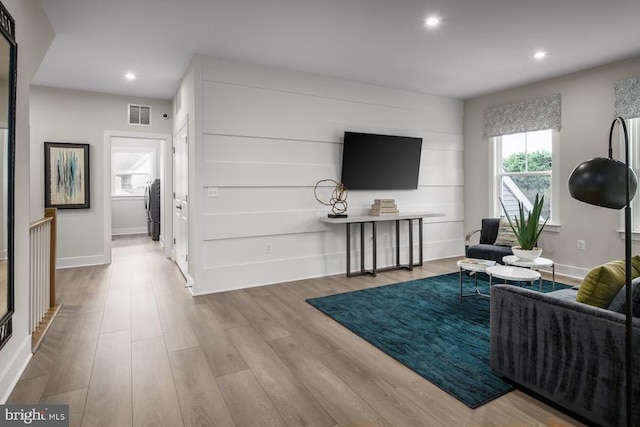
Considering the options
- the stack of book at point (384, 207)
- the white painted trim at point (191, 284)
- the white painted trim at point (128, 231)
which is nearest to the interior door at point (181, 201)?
the white painted trim at point (191, 284)

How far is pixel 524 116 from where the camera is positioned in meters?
5.00

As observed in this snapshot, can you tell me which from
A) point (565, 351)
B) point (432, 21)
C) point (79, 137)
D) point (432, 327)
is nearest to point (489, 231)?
point (432, 327)

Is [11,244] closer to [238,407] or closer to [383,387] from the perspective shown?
[238,407]

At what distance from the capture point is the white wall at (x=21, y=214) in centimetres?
214

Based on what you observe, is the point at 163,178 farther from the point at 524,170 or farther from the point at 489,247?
the point at 524,170

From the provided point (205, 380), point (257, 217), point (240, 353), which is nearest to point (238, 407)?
point (205, 380)

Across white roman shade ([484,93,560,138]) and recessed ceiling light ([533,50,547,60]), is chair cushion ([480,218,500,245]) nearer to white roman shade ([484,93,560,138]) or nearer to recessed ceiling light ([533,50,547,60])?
white roman shade ([484,93,560,138])

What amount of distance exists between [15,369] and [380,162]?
13.8ft

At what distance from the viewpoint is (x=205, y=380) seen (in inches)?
85.8

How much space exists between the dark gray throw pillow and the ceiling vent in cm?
588

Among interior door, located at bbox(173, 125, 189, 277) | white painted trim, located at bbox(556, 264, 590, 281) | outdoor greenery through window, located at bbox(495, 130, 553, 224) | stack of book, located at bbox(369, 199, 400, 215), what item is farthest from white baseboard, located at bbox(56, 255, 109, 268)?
white painted trim, located at bbox(556, 264, 590, 281)

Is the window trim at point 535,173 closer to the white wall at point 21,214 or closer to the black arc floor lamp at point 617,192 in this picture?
the black arc floor lamp at point 617,192

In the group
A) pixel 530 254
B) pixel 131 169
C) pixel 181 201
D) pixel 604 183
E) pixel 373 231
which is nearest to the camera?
pixel 604 183

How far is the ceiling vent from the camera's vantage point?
18.1ft
